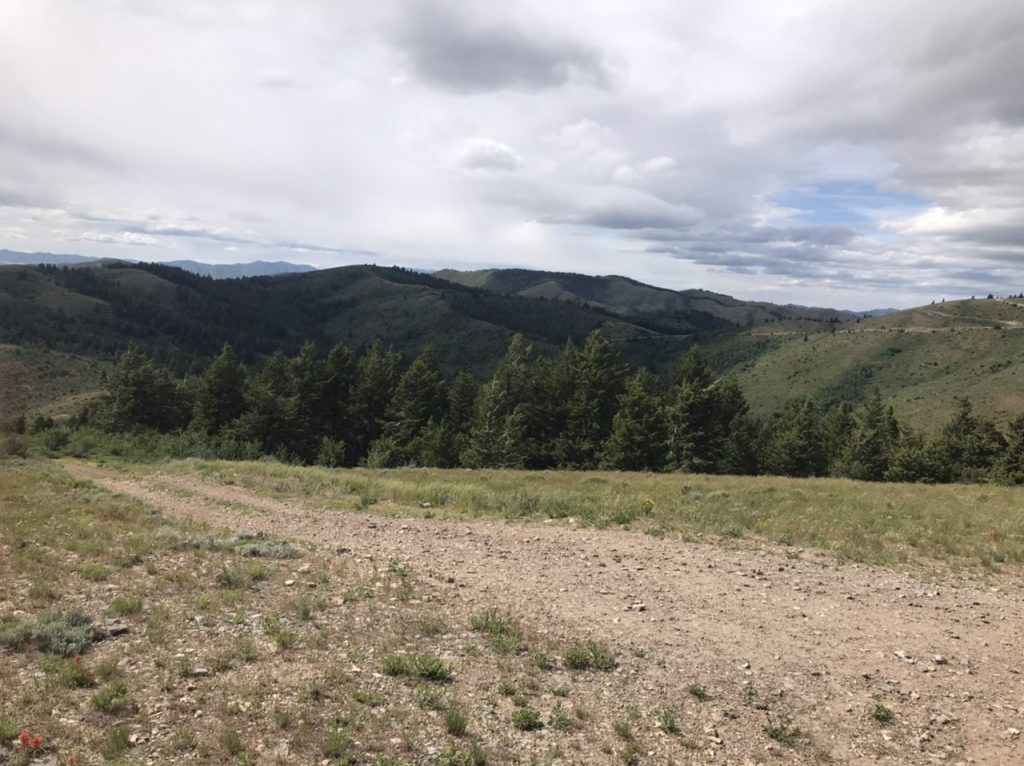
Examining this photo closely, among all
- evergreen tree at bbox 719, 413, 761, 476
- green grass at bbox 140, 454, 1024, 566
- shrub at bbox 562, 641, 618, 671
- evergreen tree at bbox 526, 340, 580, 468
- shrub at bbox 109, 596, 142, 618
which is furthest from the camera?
evergreen tree at bbox 719, 413, 761, 476

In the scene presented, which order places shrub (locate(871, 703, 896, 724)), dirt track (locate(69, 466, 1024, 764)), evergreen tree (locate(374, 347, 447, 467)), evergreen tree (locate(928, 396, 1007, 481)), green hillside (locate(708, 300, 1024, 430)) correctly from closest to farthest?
dirt track (locate(69, 466, 1024, 764)) < shrub (locate(871, 703, 896, 724)) < evergreen tree (locate(374, 347, 447, 467)) < evergreen tree (locate(928, 396, 1007, 481)) < green hillside (locate(708, 300, 1024, 430))

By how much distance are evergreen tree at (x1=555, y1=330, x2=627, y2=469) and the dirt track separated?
111 ft

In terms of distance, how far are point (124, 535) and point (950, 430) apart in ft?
267

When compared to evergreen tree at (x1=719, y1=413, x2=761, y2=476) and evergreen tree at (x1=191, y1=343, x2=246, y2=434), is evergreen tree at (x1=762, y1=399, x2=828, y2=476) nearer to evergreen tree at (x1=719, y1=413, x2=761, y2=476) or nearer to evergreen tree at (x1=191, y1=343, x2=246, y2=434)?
evergreen tree at (x1=719, y1=413, x2=761, y2=476)

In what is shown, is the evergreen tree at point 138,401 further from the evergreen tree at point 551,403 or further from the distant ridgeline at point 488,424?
the evergreen tree at point 551,403

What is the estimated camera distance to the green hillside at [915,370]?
125938 mm

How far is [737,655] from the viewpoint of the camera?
372 inches

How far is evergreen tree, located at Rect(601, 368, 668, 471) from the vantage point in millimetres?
47594

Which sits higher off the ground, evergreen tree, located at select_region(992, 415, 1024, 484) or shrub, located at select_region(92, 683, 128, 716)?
shrub, located at select_region(92, 683, 128, 716)

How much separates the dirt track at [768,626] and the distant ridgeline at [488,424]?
3127cm

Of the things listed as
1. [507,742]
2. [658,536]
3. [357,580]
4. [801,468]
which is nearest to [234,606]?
[357,580]

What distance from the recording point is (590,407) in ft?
172

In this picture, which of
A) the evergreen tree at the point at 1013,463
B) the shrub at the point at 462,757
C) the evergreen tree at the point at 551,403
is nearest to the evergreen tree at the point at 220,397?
the evergreen tree at the point at 551,403

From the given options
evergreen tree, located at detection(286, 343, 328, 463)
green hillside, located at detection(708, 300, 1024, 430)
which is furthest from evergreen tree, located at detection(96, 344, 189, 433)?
green hillside, located at detection(708, 300, 1024, 430)
